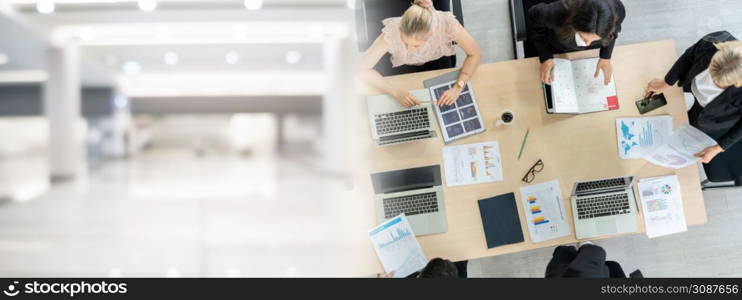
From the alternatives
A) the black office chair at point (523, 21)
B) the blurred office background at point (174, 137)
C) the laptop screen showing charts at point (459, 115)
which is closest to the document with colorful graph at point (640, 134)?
the black office chair at point (523, 21)

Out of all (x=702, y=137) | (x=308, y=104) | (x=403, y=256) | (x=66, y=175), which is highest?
(x=308, y=104)

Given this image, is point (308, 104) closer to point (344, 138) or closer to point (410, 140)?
point (344, 138)

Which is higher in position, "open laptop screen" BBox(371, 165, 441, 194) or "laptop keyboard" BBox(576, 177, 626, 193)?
"open laptop screen" BBox(371, 165, 441, 194)

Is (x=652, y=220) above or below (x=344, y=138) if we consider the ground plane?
below

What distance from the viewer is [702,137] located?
5.02ft

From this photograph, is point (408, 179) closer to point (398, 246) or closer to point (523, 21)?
point (398, 246)

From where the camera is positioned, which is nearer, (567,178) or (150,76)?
(567,178)

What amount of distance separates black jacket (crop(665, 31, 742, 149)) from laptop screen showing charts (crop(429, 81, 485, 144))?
2.50 feet

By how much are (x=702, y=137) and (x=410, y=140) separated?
112 centimetres

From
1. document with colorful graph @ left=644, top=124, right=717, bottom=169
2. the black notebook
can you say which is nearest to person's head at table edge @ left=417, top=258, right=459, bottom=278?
the black notebook

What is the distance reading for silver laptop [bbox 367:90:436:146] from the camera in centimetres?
153

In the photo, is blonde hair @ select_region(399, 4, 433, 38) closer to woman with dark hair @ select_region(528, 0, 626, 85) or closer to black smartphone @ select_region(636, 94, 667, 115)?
woman with dark hair @ select_region(528, 0, 626, 85)

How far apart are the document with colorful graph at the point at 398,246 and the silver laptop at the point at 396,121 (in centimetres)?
30
